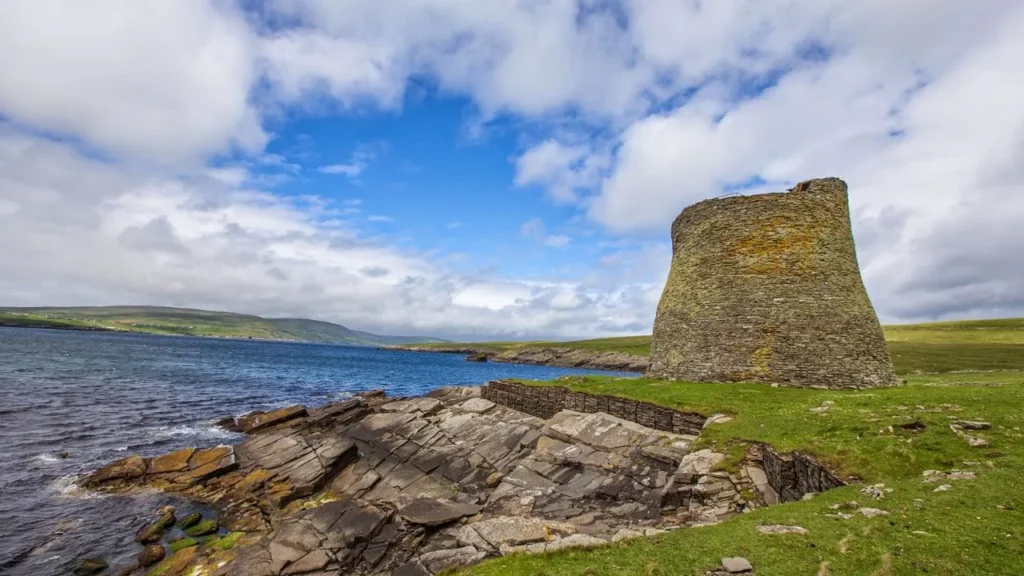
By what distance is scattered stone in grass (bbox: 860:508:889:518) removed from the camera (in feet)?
34.1

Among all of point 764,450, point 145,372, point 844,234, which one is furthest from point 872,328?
point 145,372

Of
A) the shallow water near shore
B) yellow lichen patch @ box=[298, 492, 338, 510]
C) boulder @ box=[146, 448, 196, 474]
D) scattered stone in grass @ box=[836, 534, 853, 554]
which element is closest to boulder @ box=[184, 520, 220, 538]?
the shallow water near shore

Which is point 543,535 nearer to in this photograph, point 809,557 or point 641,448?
point 809,557

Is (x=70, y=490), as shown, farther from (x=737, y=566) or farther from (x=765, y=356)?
(x=765, y=356)

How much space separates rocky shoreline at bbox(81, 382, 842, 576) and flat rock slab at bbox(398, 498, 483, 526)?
80mm

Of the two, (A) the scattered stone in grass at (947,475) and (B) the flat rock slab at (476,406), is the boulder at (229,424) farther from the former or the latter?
(A) the scattered stone in grass at (947,475)

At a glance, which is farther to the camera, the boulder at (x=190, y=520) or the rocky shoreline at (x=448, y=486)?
the boulder at (x=190, y=520)

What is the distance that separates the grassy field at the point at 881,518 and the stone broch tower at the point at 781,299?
924 cm

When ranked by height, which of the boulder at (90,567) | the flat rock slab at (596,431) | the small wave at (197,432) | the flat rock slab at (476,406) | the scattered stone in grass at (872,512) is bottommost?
the boulder at (90,567)

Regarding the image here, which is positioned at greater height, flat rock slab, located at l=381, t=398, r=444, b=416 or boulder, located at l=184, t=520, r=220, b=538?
flat rock slab, located at l=381, t=398, r=444, b=416

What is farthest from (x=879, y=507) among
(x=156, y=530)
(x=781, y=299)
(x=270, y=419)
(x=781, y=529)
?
(x=270, y=419)

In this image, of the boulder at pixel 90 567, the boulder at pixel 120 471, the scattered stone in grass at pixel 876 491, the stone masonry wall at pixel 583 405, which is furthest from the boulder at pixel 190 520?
the scattered stone in grass at pixel 876 491

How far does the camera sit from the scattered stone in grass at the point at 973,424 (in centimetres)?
1452

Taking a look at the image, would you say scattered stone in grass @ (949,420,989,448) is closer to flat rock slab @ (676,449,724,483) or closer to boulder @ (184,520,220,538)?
flat rock slab @ (676,449,724,483)
